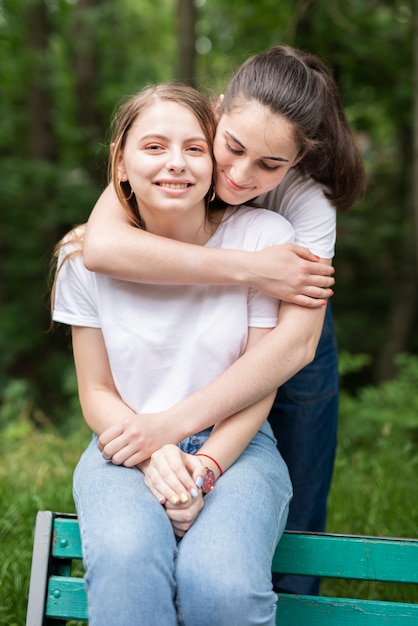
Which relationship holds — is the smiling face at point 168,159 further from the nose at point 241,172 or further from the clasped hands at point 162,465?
the clasped hands at point 162,465

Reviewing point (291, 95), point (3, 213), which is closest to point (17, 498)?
point (291, 95)

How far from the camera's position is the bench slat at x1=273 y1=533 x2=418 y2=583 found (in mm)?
2006

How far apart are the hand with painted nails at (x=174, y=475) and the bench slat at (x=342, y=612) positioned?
463 millimetres

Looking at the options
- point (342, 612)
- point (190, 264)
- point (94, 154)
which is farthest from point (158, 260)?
point (94, 154)

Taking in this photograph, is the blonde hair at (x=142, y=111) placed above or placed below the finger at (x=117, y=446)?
above

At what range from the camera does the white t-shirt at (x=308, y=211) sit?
2324 millimetres

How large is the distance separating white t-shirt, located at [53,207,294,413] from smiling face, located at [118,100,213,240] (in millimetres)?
241

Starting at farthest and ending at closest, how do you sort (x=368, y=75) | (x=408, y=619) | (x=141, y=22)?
(x=141, y=22), (x=368, y=75), (x=408, y=619)

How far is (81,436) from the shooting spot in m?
4.49

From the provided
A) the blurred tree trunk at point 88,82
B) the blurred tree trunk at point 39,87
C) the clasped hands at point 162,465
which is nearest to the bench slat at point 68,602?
the clasped hands at point 162,465

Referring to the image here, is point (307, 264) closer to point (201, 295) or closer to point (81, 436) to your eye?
point (201, 295)

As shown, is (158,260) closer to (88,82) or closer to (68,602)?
(68,602)

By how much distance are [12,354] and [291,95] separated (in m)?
6.44

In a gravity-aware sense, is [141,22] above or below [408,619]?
above
